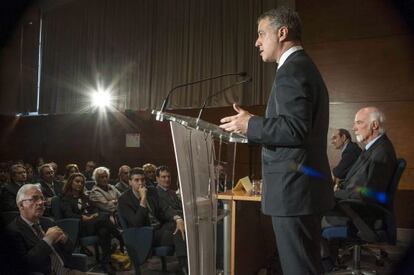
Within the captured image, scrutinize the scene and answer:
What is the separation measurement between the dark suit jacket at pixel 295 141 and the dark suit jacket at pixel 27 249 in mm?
1256

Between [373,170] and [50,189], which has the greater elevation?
[373,170]

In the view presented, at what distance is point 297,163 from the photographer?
3.98 ft

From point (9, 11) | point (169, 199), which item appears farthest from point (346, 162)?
point (9, 11)

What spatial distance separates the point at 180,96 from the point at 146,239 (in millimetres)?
3780

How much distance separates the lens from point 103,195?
13.0 ft

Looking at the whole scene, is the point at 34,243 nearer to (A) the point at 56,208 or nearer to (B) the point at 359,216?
(A) the point at 56,208

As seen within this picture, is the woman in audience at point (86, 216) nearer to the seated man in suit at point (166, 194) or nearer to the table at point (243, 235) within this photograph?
the seated man in suit at point (166, 194)

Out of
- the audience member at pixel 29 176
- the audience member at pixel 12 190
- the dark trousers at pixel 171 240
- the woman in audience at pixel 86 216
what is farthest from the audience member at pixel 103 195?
the dark trousers at pixel 171 240

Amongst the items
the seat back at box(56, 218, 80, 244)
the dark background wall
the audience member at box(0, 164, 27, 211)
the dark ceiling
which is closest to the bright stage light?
the dark background wall

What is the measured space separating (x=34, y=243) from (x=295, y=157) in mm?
1519

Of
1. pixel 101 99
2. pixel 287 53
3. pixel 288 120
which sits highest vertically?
pixel 101 99

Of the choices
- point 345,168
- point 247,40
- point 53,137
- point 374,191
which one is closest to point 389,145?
point 374,191

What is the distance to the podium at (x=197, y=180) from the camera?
1276 mm

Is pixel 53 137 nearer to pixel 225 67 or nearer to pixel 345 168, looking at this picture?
pixel 225 67
